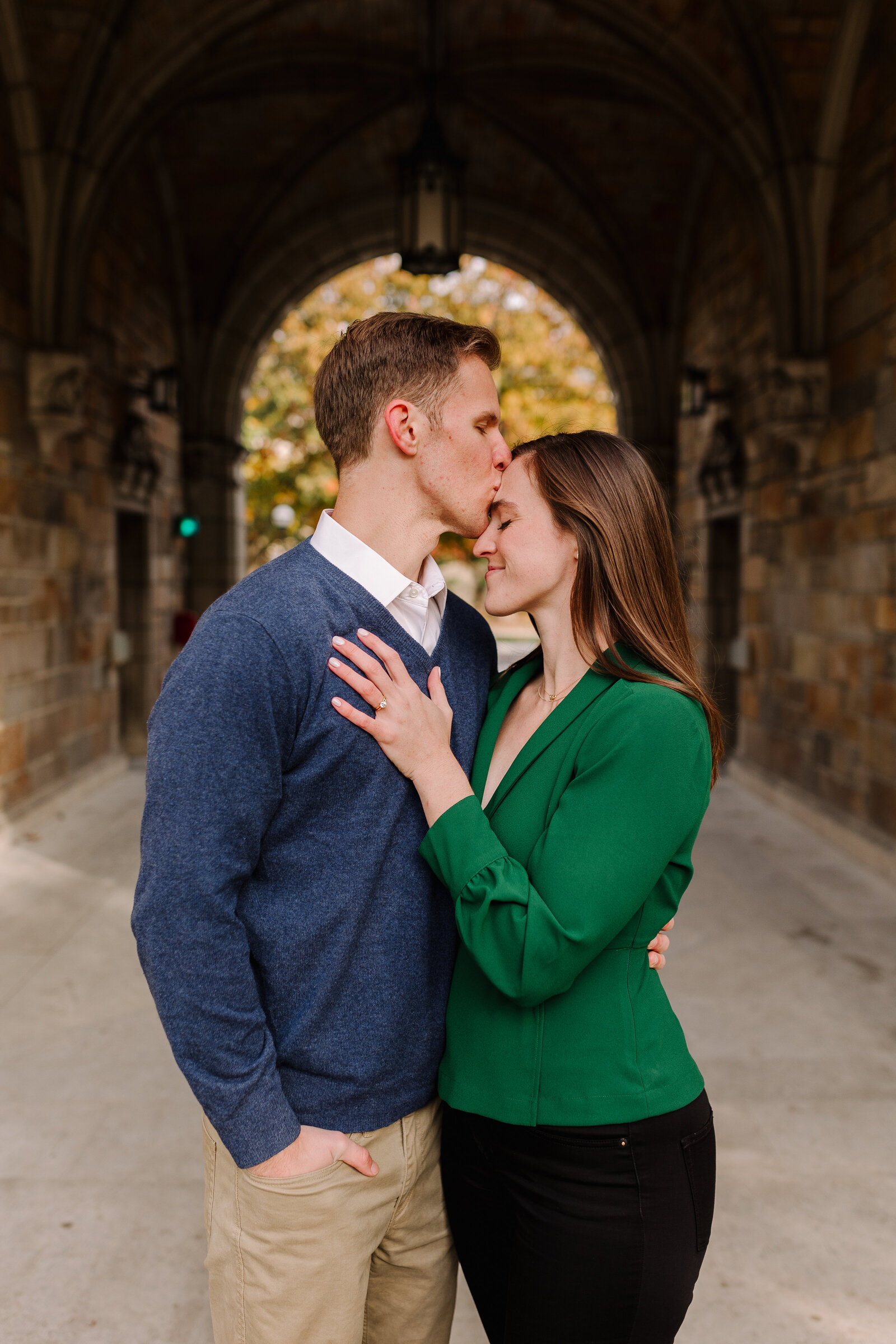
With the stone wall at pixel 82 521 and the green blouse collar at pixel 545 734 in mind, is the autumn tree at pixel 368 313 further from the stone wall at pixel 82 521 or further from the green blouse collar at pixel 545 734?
the green blouse collar at pixel 545 734

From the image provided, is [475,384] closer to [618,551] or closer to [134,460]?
[618,551]

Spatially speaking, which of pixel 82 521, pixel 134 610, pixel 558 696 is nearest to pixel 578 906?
pixel 558 696

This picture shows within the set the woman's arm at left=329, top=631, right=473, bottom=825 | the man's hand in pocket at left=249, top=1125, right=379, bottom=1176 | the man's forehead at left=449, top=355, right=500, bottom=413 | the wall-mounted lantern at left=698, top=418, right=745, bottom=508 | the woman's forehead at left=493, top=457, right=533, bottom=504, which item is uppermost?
the wall-mounted lantern at left=698, top=418, right=745, bottom=508

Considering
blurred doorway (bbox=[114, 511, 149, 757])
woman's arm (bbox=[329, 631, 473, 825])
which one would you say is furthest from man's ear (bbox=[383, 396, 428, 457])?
A: blurred doorway (bbox=[114, 511, 149, 757])

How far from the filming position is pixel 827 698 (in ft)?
19.7

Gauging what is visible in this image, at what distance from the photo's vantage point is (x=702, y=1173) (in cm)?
120

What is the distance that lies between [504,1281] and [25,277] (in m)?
6.13

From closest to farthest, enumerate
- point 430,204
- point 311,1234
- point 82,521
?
1. point 311,1234
2. point 430,204
3. point 82,521

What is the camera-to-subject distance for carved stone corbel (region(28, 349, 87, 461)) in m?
5.72

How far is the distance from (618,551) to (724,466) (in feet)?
22.4

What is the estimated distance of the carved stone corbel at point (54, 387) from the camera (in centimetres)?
572

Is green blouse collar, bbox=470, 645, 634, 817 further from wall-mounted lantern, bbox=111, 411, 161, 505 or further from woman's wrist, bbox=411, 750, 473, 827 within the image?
wall-mounted lantern, bbox=111, 411, 161, 505

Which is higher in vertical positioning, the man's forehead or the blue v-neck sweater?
the man's forehead

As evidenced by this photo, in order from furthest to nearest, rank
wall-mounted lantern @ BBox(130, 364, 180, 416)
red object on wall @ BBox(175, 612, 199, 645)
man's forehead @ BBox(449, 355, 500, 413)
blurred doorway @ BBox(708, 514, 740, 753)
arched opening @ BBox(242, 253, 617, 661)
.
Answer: arched opening @ BBox(242, 253, 617, 661) → red object on wall @ BBox(175, 612, 199, 645) → blurred doorway @ BBox(708, 514, 740, 753) → wall-mounted lantern @ BBox(130, 364, 180, 416) → man's forehead @ BBox(449, 355, 500, 413)
